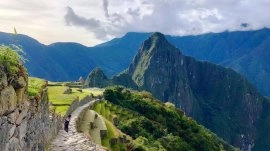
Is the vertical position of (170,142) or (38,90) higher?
(38,90)

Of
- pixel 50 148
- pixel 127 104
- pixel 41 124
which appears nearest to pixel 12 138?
pixel 41 124

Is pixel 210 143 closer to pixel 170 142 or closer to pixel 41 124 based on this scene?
pixel 170 142

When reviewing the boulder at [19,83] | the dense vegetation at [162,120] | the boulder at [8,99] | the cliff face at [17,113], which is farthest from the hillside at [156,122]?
the boulder at [8,99]

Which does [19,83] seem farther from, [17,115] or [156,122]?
[156,122]

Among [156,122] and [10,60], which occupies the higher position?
[10,60]

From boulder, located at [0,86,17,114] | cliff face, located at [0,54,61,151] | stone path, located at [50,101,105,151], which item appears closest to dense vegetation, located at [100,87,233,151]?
stone path, located at [50,101,105,151]

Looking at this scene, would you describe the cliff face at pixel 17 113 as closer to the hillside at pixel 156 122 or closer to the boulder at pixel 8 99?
the boulder at pixel 8 99

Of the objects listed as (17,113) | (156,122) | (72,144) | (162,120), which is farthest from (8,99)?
(162,120)
